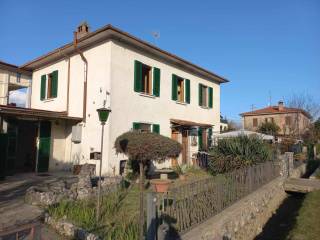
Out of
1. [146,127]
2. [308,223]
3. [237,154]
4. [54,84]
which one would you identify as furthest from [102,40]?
[308,223]

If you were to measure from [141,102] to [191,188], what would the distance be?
804 centimetres

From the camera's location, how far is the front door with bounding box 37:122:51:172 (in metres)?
12.0

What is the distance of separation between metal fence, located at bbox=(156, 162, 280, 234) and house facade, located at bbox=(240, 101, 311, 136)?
86.9ft

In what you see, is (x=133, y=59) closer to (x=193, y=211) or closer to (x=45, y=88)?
(x=45, y=88)

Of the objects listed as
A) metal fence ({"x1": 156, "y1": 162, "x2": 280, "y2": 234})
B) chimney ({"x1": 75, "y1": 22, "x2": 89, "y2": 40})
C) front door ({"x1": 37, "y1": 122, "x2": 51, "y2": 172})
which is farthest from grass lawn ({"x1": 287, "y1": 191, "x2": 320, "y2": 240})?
chimney ({"x1": 75, "y1": 22, "x2": 89, "y2": 40})

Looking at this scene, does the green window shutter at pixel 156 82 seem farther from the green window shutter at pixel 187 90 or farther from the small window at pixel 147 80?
the green window shutter at pixel 187 90

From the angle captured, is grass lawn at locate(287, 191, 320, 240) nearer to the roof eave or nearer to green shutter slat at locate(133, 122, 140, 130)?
green shutter slat at locate(133, 122, 140, 130)

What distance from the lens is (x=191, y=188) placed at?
533cm

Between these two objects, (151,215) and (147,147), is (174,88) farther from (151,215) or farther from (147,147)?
(151,215)

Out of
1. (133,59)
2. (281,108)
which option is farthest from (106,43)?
(281,108)

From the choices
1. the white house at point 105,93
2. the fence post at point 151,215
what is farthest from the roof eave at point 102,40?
the fence post at point 151,215

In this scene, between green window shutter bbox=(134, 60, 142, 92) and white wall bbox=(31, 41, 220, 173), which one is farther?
green window shutter bbox=(134, 60, 142, 92)

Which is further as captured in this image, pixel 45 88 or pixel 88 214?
pixel 45 88

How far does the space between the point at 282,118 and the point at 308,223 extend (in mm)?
36354
